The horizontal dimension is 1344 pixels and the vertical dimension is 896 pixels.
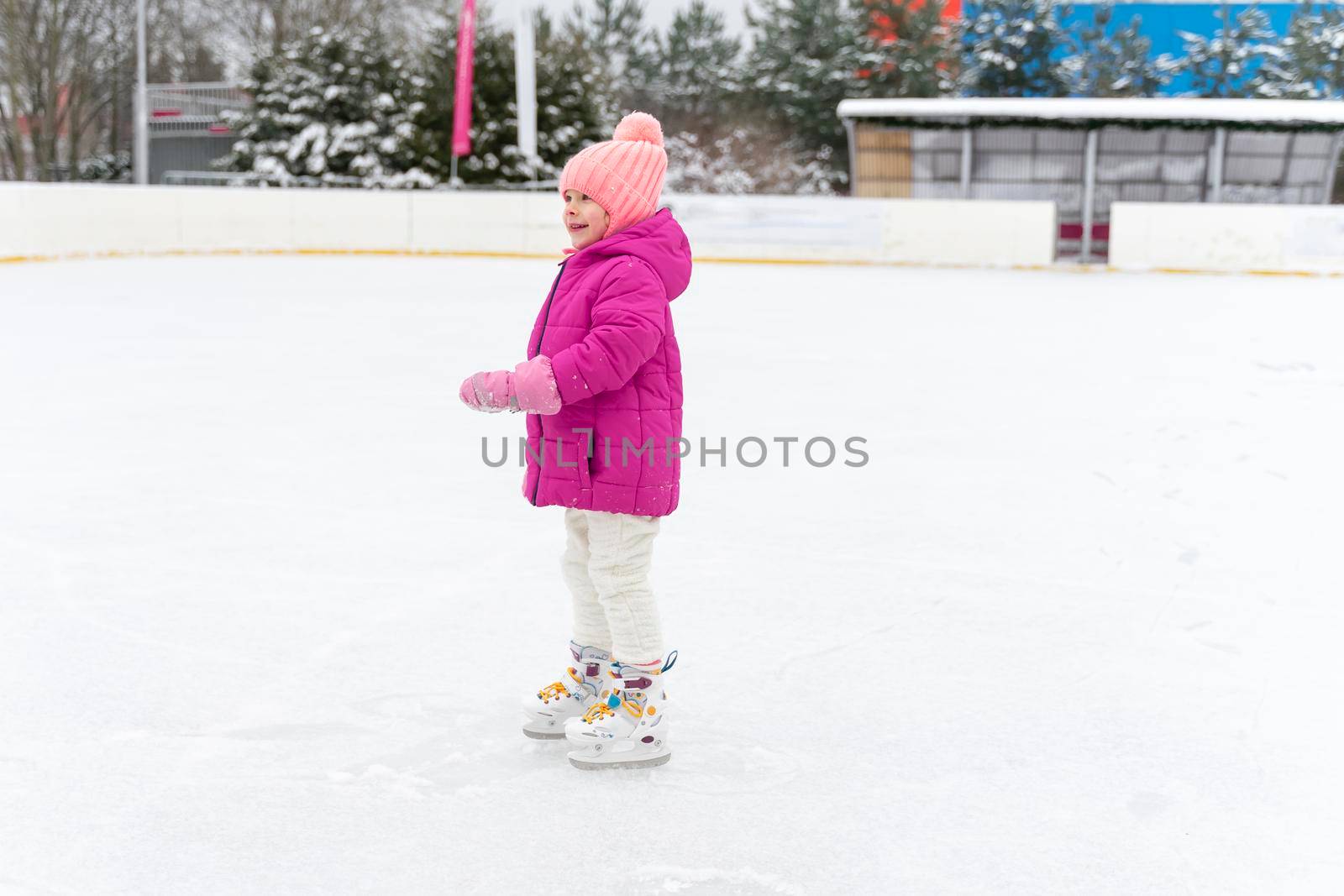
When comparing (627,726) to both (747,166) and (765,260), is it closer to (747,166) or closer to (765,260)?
(765,260)

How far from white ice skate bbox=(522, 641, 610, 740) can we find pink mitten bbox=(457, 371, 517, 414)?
21.8 inches

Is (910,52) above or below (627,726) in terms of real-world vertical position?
above

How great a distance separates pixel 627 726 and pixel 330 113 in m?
25.2

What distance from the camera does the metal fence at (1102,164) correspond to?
75.6 feet

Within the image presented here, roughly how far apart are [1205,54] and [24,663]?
125 feet

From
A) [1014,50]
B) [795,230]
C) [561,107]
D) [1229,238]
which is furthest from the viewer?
[1014,50]

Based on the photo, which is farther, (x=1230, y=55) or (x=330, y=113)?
(x=1230, y=55)

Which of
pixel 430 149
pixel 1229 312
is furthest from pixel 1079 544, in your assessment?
pixel 430 149

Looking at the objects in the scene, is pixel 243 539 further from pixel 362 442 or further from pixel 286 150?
pixel 286 150

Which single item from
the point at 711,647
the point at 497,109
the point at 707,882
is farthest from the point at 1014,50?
the point at 707,882

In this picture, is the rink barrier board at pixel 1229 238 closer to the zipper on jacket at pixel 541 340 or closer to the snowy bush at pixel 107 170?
the zipper on jacket at pixel 541 340

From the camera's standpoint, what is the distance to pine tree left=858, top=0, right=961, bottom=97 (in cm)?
3581

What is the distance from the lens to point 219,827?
204 centimetres

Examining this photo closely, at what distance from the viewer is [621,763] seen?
2309 millimetres
